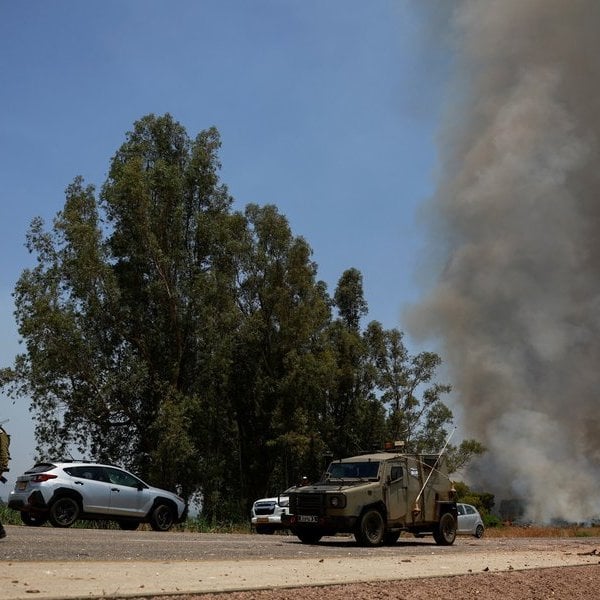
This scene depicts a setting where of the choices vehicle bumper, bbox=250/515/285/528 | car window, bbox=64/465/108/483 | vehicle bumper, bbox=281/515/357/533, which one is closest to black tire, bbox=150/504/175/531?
car window, bbox=64/465/108/483

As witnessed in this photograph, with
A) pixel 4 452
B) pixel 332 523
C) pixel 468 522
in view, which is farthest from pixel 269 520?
pixel 4 452

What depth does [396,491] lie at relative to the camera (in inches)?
787

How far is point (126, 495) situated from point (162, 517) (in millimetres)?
1652

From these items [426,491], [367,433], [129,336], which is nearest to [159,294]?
[129,336]

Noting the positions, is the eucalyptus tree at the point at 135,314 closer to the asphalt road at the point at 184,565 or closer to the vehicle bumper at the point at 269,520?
the vehicle bumper at the point at 269,520

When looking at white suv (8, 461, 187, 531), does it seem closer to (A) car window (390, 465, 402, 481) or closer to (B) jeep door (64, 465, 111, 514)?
(B) jeep door (64, 465, 111, 514)

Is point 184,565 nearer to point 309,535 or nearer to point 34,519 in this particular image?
point 309,535

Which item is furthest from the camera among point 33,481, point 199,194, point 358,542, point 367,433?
point 367,433

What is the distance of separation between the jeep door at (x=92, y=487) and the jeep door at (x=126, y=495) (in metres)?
0.19

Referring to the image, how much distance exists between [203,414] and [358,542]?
76.8ft

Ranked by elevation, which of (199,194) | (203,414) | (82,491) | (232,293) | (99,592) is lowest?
(99,592)

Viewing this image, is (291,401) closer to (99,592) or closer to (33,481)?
(33,481)

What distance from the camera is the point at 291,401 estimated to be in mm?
44438

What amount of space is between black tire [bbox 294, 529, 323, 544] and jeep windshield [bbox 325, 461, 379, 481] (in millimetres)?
1487
